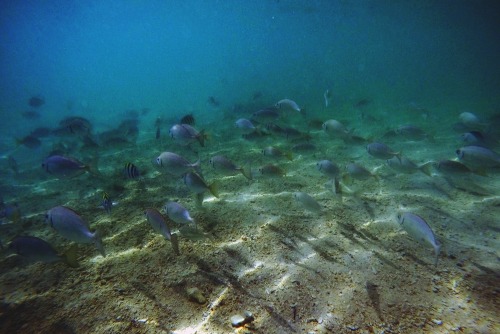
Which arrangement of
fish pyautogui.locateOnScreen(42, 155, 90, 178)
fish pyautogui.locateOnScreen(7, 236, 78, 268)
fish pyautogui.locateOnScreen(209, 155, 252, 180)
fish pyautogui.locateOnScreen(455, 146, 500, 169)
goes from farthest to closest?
fish pyautogui.locateOnScreen(455, 146, 500, 169) → fish pyautogui.locateOnScreen(209, 155, 252, 180) → fish pyautogui.locateOnScreen(42, 155, 90, 178) → fish pyautogui.locateOnScreen(7, 236, 78, 268)

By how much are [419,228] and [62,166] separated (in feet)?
17.8

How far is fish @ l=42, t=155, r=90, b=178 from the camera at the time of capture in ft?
13.2

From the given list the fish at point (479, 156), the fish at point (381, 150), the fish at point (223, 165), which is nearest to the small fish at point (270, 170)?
the fish at point (223, 165)

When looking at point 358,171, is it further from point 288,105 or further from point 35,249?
point 35,249

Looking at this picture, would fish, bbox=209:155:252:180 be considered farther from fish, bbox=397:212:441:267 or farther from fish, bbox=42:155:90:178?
fish, bbox=397:212:441:267

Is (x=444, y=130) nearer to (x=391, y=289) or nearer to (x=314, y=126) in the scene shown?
(x=314, y=126)

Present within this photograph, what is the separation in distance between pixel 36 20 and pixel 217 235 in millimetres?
64926

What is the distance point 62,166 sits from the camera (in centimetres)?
407

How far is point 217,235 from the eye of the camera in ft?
12.9

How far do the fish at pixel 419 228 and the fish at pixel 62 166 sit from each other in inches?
194

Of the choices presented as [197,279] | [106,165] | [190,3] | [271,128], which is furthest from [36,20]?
[197,279]

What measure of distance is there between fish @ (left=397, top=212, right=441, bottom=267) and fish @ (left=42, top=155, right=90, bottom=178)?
4929 mm

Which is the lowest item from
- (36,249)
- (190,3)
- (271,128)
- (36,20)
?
(36,249)

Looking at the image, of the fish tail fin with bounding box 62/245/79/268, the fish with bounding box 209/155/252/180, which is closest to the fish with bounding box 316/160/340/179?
the fish with bounding box 209/155/252/180
